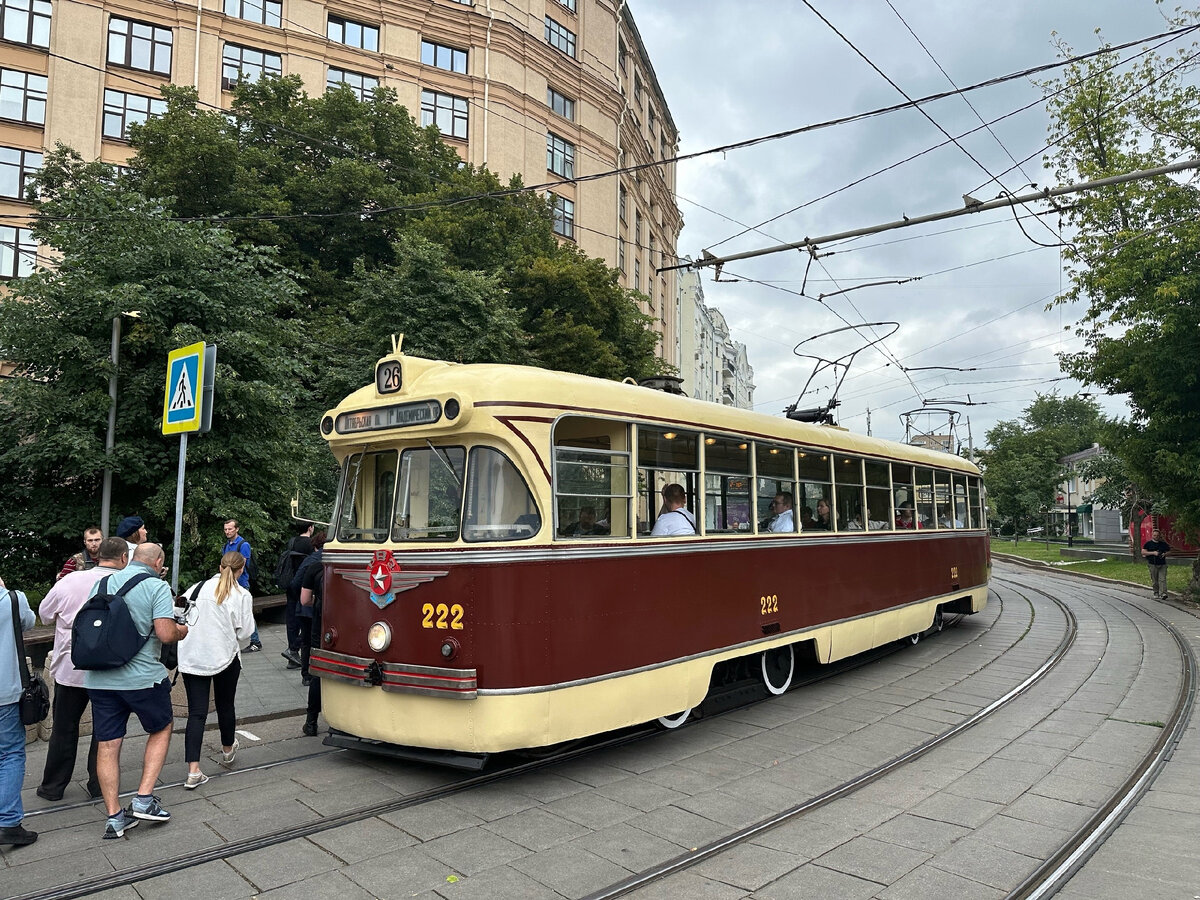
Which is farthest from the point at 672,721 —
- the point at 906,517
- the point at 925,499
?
the point at 925,499

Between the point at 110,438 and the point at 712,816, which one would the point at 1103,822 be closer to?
the point at 712,816

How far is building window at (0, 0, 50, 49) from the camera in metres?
26.8

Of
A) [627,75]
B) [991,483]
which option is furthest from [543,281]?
[991,483]

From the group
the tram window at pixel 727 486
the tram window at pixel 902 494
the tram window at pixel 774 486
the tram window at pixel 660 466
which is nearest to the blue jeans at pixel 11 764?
the tram window at pixel 660 466

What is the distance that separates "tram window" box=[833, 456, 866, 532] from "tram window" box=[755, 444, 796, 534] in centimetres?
123

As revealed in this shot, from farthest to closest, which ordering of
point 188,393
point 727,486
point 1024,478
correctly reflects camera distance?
point 1024,478
point 727,486
point 188,393

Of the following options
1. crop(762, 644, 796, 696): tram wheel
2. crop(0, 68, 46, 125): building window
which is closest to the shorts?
crop(762, 644, 796, 696): tram wheel

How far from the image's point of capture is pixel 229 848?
4.66 metres

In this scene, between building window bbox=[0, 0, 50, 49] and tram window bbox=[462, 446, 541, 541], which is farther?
building window bbox=[0, 0, 50, 49]

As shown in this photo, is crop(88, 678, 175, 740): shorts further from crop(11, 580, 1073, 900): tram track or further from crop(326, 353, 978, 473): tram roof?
crop(326, 353, 978, 473): tram roof

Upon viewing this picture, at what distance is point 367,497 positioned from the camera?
6.55 meters

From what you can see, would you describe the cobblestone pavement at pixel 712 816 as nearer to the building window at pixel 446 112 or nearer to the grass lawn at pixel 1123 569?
the grass lawn at pixel 1123 569

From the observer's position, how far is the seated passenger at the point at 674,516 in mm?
6941

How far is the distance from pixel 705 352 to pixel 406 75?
1433 inches
